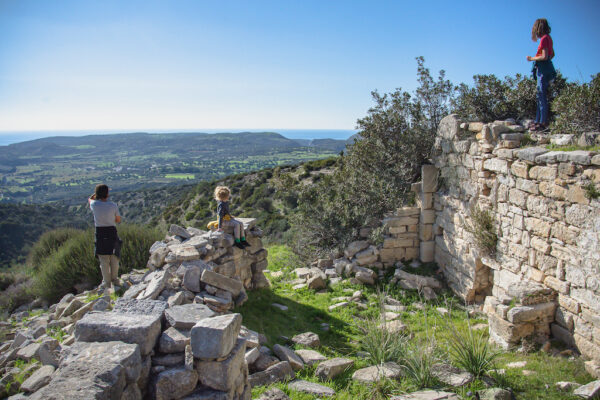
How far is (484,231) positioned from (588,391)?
335 centimetres

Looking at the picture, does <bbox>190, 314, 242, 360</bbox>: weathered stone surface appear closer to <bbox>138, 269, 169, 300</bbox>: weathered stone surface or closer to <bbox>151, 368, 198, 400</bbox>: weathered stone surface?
<bbox>151, 368, 198, 400</bbox>: weathered stone surface

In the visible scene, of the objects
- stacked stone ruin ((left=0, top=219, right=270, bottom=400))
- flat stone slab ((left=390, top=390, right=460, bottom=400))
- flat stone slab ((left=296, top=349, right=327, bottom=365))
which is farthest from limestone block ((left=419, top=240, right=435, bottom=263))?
stacked stone ruin ((left=0, top=219, right=270, bottom=400))

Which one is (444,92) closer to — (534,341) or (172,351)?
(534,341)

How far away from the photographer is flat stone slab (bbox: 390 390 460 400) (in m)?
3.90

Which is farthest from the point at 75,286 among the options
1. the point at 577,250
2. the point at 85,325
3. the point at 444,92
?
the point at 444,92

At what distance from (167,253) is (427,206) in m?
6.32

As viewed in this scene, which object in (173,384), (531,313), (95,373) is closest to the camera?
(95,373)

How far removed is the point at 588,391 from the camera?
4.06 metres

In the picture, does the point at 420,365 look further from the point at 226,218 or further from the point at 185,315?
the point at 226,218

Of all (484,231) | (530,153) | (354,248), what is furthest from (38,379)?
(530,153)

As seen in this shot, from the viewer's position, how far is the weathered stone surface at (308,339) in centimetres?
586

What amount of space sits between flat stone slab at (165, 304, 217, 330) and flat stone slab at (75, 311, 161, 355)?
29 cm

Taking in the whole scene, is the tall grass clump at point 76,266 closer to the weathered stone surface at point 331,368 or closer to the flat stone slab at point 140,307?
the flat stone slab at point 140,307

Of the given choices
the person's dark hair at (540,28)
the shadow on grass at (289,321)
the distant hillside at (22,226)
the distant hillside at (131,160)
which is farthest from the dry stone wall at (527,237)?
the distant hillside at (131,160)
